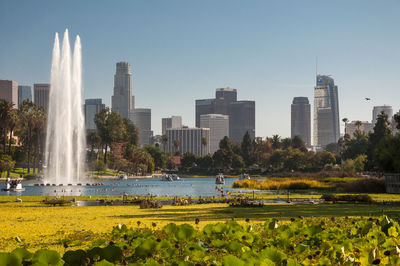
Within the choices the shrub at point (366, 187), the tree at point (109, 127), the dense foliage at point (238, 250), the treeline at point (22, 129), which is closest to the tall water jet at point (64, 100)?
the treeline at point (22, 129)

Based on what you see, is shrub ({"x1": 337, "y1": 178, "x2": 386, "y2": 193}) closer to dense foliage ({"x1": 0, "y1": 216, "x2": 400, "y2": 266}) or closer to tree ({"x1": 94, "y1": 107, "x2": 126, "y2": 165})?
dense foliage ({"x1": 0, "y1": 216, "x2": 400, "y2": 266})

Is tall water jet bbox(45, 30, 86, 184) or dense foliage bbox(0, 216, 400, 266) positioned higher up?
tall water jet bbox(45, 30, 86, 184)

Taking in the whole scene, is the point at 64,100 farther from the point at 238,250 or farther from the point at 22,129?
the point at 22,129

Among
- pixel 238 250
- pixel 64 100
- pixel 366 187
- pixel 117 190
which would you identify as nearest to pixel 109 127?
pixel 64 100

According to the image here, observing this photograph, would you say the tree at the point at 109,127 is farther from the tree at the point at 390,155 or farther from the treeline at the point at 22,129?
the tree at the point at 390,155

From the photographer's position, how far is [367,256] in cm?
723

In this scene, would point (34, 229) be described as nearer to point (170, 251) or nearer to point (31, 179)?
point (170, 251)

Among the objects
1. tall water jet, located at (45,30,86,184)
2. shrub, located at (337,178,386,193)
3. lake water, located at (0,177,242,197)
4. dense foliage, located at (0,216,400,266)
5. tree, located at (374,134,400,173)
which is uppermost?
tall water jet, located at (45,30,86,184)

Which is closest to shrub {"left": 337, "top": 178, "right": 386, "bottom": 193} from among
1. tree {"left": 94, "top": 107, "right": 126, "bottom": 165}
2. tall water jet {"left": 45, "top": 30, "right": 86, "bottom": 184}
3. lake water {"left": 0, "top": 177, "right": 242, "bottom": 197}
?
lake water {"left": 0, "top": 177, "right": 242, "bottom": 197}

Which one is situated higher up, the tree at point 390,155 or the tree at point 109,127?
the tree at point 109,127

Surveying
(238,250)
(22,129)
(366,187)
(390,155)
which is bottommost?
(366,187)

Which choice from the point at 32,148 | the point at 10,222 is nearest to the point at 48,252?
the point at 10,222

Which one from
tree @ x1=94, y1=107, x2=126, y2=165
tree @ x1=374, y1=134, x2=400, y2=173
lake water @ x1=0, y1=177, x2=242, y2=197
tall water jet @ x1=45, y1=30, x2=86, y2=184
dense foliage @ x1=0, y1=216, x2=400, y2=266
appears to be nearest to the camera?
dense foliage @ x1=0, y1=216, x2=400, y2=266

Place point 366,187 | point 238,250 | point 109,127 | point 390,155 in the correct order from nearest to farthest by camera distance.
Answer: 1. point 238,250
2. point 390,155
3. point 366,187
4. point 109,127
